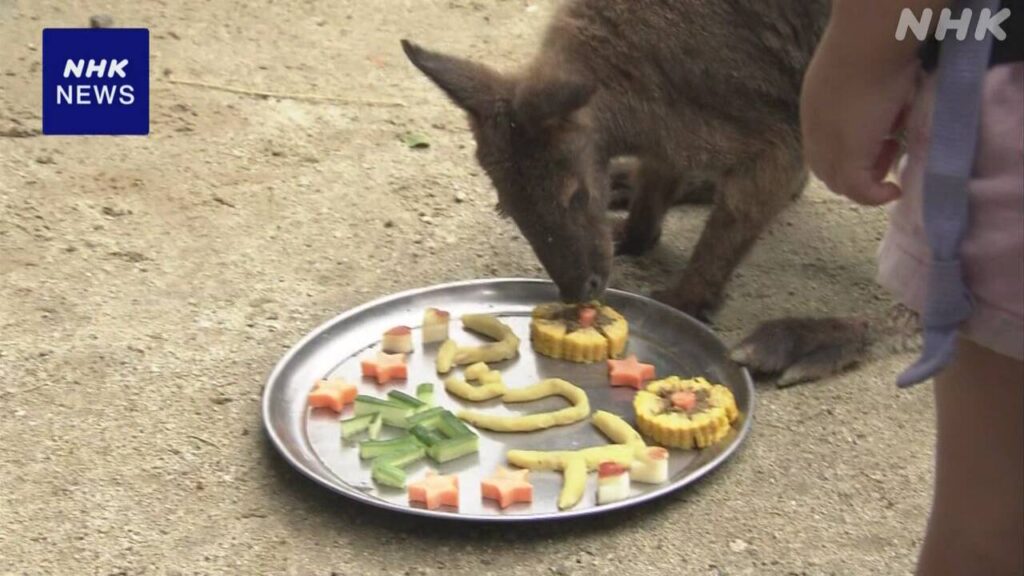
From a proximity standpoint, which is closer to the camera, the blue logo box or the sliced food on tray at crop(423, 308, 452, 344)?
the sliced food on tray at crop(423, 308, 452, 344)

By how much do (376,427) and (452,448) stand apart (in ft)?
A: 0.58

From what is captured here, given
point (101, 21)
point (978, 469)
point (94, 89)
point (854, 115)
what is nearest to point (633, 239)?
point (94, 89)

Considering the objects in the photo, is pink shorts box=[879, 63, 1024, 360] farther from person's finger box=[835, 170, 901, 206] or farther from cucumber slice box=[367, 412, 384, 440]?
cucumber slice box=[367, 412, 384, 440]

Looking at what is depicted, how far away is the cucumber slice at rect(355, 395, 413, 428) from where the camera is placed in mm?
2447

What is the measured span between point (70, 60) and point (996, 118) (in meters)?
3.75

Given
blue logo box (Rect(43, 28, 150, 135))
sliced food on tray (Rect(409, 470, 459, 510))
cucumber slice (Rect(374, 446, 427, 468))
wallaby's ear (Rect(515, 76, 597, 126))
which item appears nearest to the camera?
sliced food on tray (Rect(409, 470, 459, 510))

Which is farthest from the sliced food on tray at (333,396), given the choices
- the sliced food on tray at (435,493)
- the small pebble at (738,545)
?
the small pebble at (738,545)

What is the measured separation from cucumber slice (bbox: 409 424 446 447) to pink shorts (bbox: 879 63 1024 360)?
130 centimetres

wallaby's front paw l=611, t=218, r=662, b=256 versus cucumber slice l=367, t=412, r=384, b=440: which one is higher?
wallaby's front paw l=611, t=218, r=662, b=256

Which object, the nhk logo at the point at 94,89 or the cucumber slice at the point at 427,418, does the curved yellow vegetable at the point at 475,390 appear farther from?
the nhk logo at the point at 94,89

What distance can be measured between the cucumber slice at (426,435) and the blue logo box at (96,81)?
1955 millimetres

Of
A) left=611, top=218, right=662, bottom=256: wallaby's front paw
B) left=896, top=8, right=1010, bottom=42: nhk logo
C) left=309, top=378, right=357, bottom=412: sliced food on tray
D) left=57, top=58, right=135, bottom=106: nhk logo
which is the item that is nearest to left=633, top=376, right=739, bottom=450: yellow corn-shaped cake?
left=309, top=378, right=357, bottom=412: sliced food on tray

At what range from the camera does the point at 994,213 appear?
A: 1.12m

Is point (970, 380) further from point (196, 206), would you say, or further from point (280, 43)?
point (280, 43)
